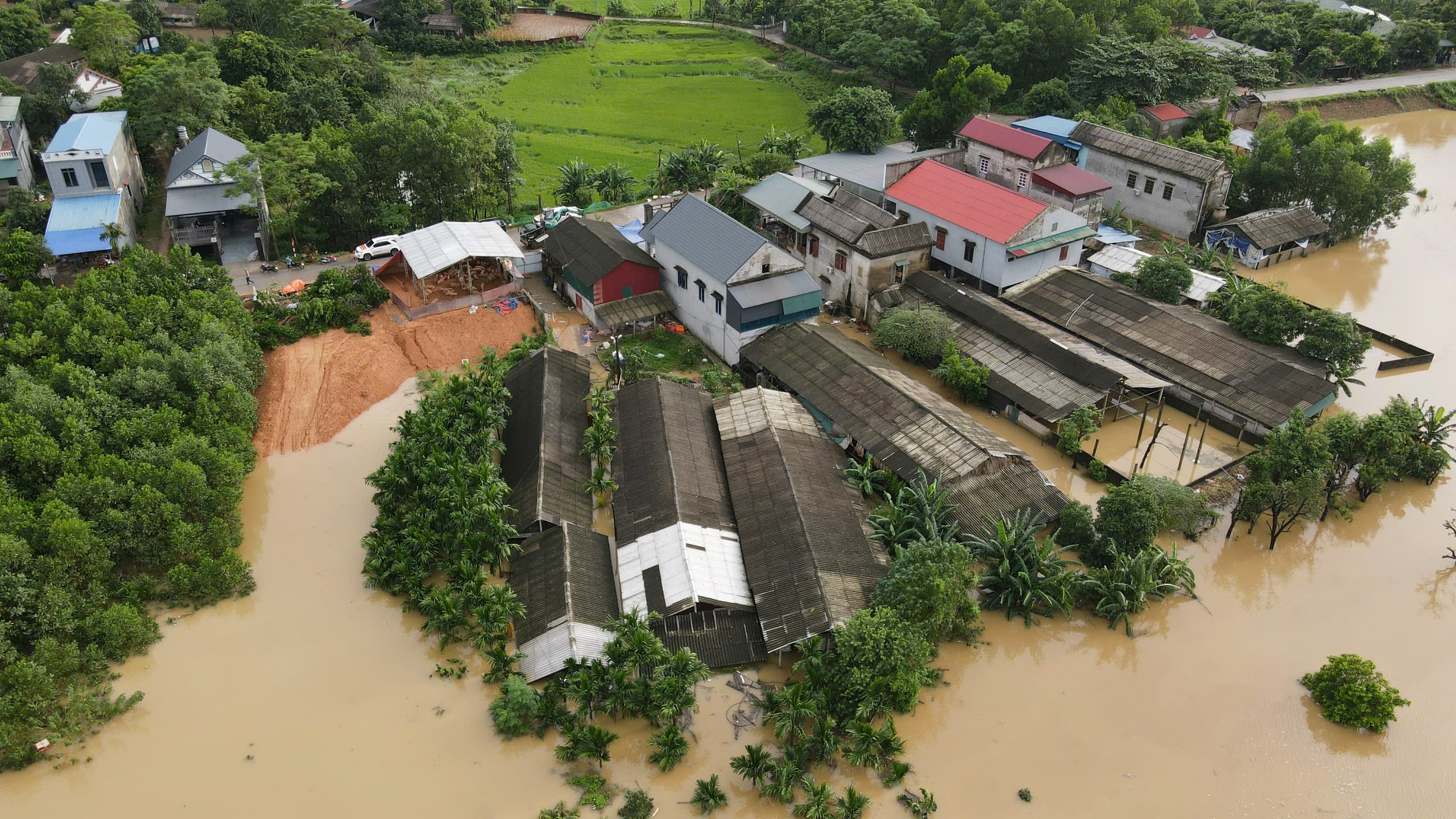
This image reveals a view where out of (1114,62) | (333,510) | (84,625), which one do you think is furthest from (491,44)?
(84,625)

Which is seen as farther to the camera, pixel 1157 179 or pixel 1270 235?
pixel 1157 179

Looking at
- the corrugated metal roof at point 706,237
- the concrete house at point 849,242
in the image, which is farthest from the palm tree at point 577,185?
the concrete house at point 849,242

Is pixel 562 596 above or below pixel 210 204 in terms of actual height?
below

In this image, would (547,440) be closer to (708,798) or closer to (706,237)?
(706,237)

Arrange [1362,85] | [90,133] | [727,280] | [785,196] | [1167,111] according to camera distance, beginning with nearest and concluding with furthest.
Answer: [727,280]
[785,196]
[90,133]
[1167,111]
[1362,85]

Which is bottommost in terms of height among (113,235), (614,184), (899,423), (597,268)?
(899,423)

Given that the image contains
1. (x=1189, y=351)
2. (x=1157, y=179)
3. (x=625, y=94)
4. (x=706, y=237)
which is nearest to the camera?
(x=1189, y=351)

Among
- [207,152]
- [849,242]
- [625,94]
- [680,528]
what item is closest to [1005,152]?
[849,242]
